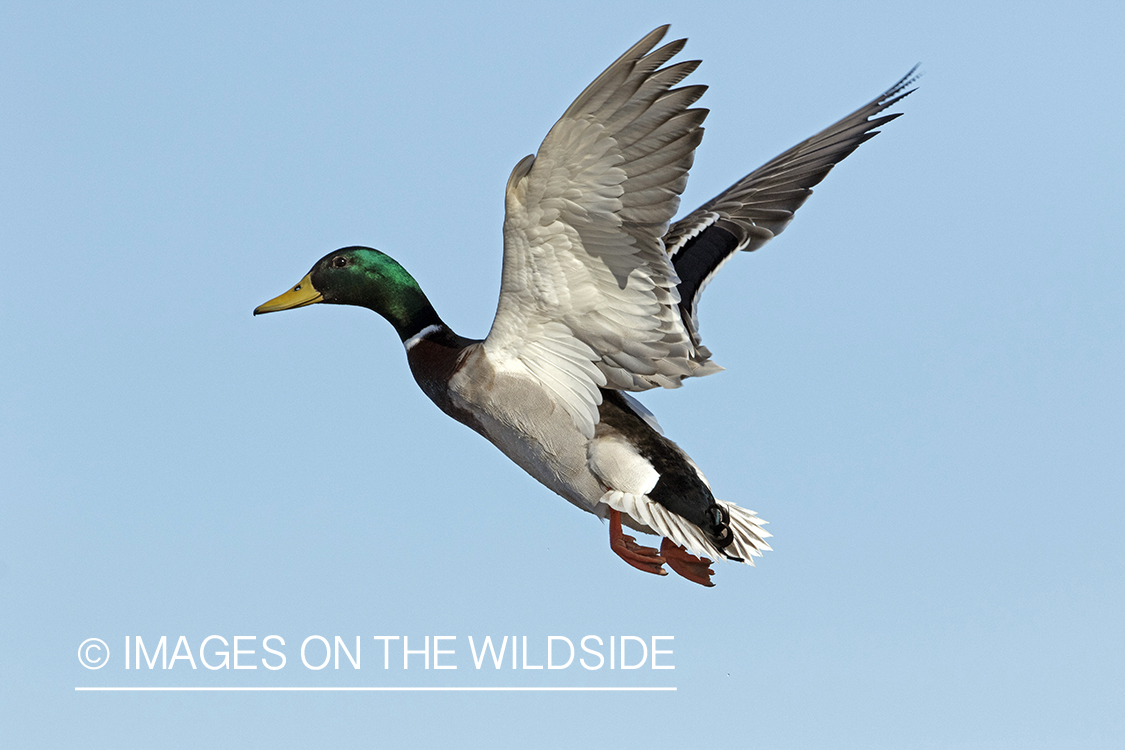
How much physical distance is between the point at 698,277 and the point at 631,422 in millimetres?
1189

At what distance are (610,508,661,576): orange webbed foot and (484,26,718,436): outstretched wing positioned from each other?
543 millimetres

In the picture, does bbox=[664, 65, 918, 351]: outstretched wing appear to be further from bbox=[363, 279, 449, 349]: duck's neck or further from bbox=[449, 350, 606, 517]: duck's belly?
bbox=[363, 279, 449, 349]: duck's neck

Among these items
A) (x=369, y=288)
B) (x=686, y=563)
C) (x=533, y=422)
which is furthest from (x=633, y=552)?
(x=369, y=288)

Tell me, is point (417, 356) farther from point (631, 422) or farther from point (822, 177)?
point (822, 177)

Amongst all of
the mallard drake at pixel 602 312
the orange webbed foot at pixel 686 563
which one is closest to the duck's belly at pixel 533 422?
the mallard drake at pixel 602 312

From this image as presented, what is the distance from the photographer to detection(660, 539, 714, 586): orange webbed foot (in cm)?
607

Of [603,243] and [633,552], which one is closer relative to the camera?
[603,243]

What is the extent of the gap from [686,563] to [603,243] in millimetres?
1922

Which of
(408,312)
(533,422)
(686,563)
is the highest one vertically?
(408,312)

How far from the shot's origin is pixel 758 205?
7273 mm

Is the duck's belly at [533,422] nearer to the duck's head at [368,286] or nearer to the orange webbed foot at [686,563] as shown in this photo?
the orange webbed foot at [686,563]

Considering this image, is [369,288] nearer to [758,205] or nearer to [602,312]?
[602,312]

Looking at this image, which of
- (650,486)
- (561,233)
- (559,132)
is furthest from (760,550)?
(559,132)

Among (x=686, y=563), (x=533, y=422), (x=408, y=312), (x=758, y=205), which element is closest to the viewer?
(x=533, y=422)
